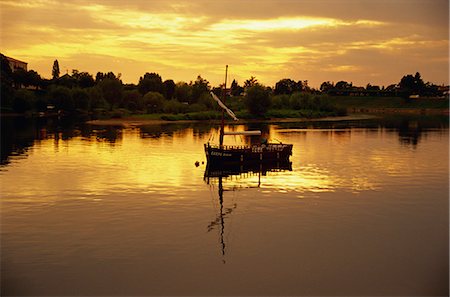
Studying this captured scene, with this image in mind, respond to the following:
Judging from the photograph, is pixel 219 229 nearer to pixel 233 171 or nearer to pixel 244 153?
pixel 233 171

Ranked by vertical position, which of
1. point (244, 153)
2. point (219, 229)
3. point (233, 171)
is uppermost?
point (244, 153)

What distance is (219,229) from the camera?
153 ft

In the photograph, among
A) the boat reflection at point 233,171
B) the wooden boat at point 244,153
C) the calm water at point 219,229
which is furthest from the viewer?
the wooden boat at point 244,153

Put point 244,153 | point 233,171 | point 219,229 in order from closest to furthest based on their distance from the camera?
point 219,229 → point 233,171 → point 244,153

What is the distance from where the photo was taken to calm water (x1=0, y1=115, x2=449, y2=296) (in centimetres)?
3494

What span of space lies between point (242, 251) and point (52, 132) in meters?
111

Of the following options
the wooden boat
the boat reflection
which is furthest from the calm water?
the wooden boat

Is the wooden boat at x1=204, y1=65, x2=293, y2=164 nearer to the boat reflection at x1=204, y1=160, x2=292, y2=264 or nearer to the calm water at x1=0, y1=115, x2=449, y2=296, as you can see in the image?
the boat reflection at x1=204, y1=160, x2=292, y2=264

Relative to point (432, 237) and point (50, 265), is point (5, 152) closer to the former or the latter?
point (50, 265)

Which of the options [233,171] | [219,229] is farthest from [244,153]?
[219,229]

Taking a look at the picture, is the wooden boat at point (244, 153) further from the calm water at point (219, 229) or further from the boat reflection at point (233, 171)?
the calm water at point (219, 229)

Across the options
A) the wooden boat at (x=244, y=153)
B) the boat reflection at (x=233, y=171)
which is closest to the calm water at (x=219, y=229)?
the boat reflection at (x=233, y=171)

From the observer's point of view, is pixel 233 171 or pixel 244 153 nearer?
pixel 233 171

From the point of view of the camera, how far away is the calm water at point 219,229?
1375 inches
